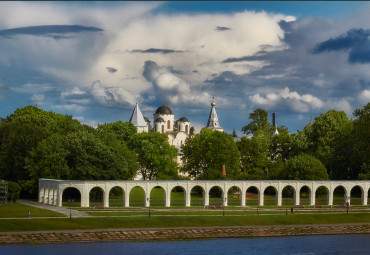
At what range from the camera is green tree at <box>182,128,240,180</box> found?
11475 centimetres

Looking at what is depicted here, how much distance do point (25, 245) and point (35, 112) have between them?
61599mm

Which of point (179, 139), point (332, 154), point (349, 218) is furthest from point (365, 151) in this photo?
point (179, 139)

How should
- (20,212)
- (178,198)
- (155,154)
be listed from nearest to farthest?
1. (20,212)
2. (178,198)
3. (155,154)

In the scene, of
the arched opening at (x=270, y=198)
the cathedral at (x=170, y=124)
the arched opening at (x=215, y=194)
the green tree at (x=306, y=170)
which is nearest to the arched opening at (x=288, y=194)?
the arched opening at (x=270, y=198)

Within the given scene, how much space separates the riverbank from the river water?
0.86 meters

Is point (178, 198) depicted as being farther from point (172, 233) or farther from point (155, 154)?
point (172, 233)

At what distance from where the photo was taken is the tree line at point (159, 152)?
291 ft

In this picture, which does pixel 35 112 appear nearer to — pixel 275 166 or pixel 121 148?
pixel 121 148

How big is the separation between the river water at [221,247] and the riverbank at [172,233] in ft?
2.82

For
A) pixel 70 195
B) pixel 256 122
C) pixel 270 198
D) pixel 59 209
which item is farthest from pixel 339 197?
pixel 256 122

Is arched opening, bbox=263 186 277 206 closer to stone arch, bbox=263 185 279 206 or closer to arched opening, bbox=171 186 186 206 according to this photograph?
stone arch, bbox=263 185 279 206

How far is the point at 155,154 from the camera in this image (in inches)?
4700

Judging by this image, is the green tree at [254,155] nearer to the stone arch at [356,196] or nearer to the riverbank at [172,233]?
the stone arch at [356,196]

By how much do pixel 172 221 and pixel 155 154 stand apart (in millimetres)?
50370
